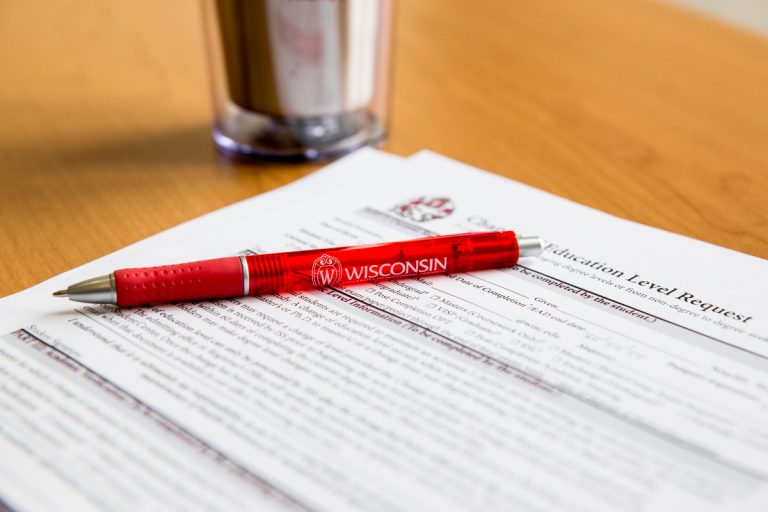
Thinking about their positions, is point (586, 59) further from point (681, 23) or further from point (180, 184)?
point (180, 184)

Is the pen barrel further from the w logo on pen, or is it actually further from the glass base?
the glass base

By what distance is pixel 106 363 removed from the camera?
1.29 feet

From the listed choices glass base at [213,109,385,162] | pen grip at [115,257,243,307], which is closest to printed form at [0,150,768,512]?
pen grip at [115,257,243,307]

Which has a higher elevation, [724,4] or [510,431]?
[510,431]

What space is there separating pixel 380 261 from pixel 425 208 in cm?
9

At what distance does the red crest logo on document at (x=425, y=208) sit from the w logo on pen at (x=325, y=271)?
9 centimetres

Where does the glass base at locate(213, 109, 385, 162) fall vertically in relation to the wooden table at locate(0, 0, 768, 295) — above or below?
above

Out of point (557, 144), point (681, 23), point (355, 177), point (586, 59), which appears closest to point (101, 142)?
point (355, 177)

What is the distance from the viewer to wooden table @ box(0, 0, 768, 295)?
56 cm

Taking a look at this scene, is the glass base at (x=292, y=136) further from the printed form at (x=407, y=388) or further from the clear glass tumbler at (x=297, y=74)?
the printed form at (x=407, y=388)

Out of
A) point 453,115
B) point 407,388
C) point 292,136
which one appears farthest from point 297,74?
point 407,388

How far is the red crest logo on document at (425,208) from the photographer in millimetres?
537

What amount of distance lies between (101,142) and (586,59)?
47 centimetres

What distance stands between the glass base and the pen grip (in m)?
0.20
